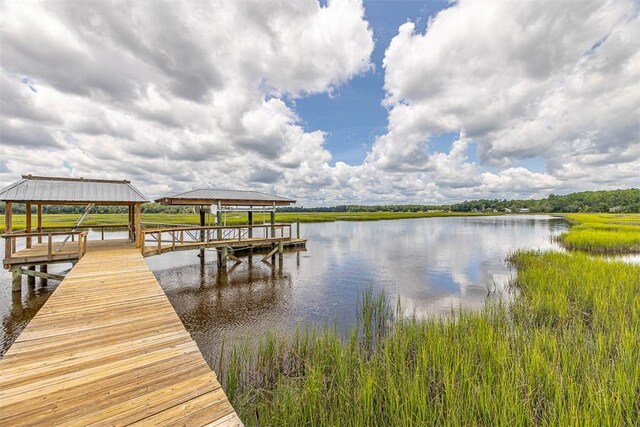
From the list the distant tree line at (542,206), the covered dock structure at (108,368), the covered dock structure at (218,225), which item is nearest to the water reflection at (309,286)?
the covered dock structure at (218,225)

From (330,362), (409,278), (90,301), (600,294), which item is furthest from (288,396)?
(409,278)

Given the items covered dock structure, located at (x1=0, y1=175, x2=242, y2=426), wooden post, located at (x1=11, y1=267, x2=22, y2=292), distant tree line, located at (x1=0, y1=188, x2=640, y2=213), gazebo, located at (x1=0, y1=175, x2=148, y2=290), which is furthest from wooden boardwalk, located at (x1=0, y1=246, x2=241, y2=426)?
distant tree line, located at (x1=0, y1=188, x2=640, y2=213)

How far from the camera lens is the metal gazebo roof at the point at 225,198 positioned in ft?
53.3

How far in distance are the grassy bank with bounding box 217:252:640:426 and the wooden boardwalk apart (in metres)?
1.45

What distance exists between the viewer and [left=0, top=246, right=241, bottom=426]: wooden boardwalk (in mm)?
2682

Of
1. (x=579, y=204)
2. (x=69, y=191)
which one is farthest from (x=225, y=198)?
(x=579, y=204)

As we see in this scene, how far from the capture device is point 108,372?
3.38 metres

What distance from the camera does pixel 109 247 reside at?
13805 millimetres

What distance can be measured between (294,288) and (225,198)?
837cm

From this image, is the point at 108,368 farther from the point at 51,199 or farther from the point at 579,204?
the point at 579,204

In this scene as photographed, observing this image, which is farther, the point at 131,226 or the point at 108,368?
the point at 131,226

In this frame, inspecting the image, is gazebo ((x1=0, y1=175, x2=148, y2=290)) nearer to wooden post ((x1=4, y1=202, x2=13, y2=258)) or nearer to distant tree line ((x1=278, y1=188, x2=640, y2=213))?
wooden post ((x1=4, y1=202, x2=13, y2=258))

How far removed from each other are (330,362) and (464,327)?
10.6ft

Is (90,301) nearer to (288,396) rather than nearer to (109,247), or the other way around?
(288,396)
